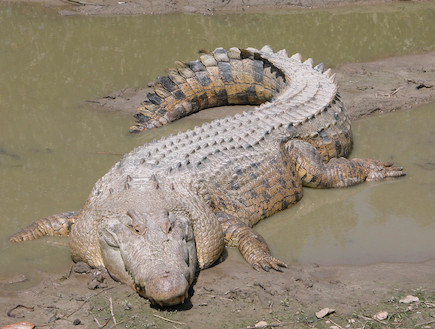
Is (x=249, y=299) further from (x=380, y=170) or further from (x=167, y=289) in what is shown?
(x=380, y=170)

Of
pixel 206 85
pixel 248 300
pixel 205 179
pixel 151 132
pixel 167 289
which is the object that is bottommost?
pixel 248 300

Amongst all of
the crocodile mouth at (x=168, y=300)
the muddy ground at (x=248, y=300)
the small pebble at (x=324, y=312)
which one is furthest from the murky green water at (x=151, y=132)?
the crocodile mouth at (x=168, y=300)

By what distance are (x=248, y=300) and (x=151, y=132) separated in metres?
3.72

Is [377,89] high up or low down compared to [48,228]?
up

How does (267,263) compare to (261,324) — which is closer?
(261,324)

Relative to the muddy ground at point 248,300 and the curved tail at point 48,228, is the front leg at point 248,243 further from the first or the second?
the curved tail at point 48,228

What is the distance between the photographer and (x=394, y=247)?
5.61 meters

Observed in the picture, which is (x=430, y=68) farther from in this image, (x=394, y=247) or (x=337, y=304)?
(x=337, y=304)

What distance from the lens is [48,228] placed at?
5.67 meters

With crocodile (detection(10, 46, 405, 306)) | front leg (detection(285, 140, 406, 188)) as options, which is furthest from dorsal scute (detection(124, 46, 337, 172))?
front leg (detection(285, 140, 406, 188))

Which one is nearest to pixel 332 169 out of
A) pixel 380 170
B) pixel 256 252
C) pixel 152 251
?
pixel 380 170

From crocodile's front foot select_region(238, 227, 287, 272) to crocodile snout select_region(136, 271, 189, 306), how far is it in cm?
90

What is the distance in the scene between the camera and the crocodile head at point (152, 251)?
4.35 meters

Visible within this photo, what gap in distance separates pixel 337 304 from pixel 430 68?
6229mm
